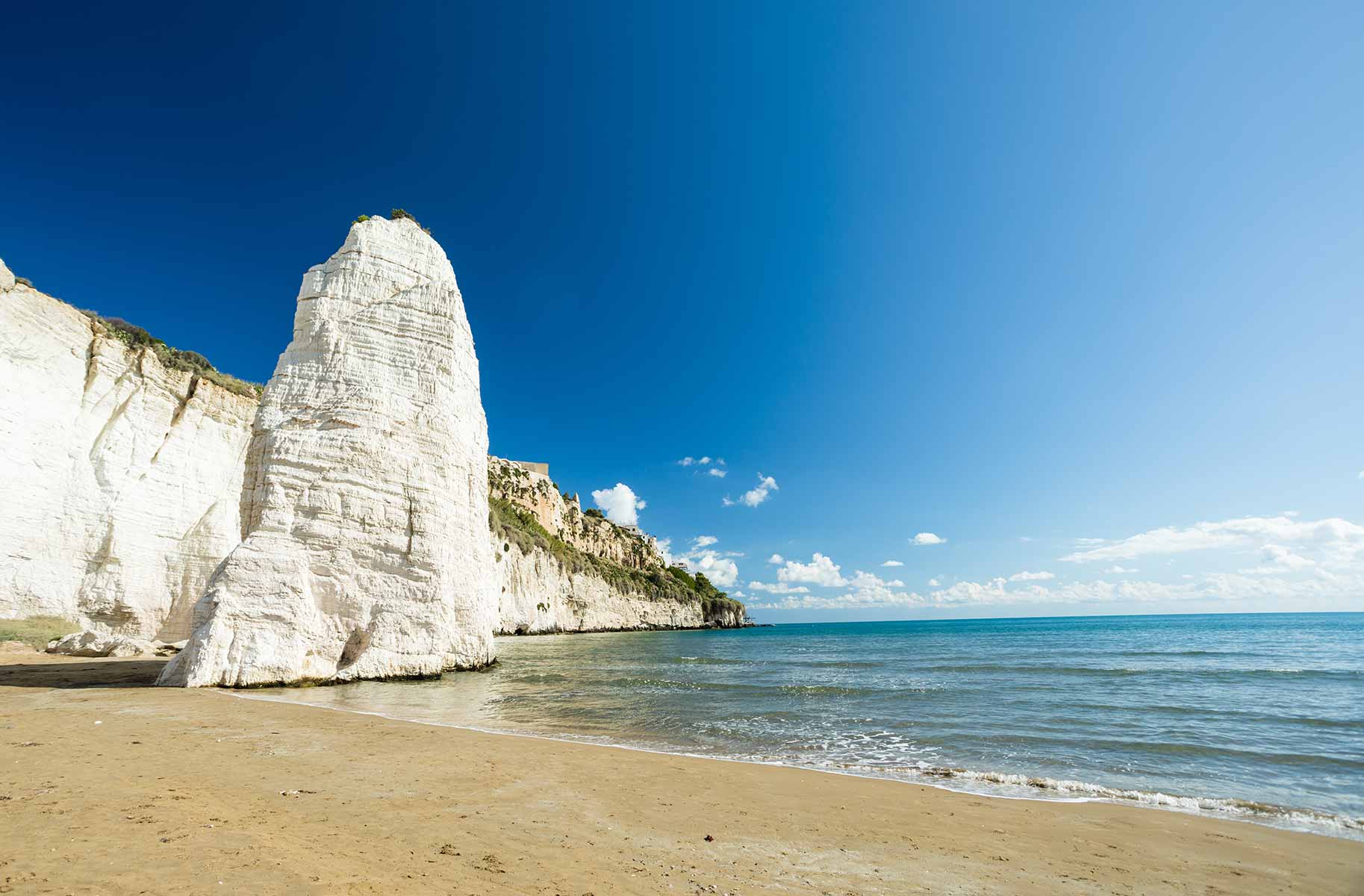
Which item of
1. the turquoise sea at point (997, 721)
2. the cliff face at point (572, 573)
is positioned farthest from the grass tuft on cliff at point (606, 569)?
the turquoise sea at point (997, 721)

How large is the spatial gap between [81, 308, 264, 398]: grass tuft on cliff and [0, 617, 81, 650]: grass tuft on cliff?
1103 cm

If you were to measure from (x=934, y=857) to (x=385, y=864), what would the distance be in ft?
14.3

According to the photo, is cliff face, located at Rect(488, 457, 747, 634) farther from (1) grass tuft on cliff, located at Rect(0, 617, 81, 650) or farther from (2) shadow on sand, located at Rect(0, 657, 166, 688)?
(2) shadow on sand, located at Rect(0, 657, 166, 688)

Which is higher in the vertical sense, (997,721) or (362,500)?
(362,500)

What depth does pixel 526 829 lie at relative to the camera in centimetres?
501

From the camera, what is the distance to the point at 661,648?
38.8 m

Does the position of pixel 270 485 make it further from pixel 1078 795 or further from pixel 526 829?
pixel 1078 795

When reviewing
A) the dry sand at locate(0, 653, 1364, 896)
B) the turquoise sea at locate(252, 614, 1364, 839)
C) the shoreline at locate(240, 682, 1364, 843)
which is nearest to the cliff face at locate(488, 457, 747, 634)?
Result: the turquoise sea at locate(252, 614, 1364, 839)

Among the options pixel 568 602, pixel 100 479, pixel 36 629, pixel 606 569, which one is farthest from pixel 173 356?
pixel 606 569

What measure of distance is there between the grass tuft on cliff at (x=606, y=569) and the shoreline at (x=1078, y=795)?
1116 inches

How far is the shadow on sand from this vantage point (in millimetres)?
12000

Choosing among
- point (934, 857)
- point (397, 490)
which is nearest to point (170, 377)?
point (397, 490)

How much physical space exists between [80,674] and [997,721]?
67.6ft

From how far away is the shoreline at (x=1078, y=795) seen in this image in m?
6.64
